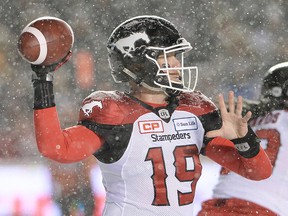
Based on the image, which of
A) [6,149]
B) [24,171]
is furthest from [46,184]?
[6,149]

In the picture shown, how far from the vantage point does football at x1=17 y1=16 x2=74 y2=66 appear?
266 cm

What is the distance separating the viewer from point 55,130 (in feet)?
8.57

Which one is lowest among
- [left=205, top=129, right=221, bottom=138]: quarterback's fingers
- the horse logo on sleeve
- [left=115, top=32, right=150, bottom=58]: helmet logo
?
[left=205, top=129, right=221, bottom=138]: quarterback's fingers

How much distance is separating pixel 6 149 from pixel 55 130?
13.5 feet

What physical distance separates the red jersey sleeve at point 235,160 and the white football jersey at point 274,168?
52cm

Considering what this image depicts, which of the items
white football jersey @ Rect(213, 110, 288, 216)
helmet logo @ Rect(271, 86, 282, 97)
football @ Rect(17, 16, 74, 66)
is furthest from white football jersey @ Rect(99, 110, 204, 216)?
helmet logo @ Rect(271, 86, 282, 97)

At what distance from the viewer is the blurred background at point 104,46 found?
25.9 feet

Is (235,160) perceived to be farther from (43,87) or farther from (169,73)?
(43,87)

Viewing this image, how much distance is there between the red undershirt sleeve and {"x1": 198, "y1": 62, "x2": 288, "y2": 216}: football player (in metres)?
1.04

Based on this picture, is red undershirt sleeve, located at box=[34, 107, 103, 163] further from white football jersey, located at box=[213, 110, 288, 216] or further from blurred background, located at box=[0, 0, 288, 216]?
blurred background, located at box=[0, 0, 288, 216]

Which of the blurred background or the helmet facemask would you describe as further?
the blurred background

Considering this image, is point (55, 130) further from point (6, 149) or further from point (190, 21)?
point (190, 21)

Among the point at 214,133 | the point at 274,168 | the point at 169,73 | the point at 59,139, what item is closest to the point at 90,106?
the point at 59,139

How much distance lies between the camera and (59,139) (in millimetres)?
2627
